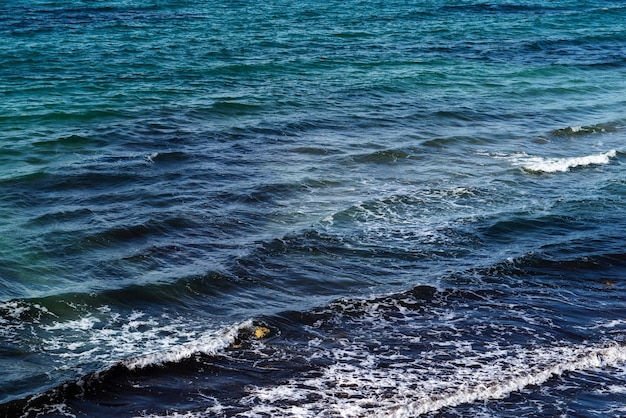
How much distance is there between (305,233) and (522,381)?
5838mm

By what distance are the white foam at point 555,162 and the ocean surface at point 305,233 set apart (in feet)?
0.31

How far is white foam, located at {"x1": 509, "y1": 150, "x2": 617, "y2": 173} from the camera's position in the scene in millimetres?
20484

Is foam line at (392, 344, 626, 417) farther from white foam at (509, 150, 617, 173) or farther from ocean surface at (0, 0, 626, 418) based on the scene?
white foam at (509, 150, 617, 173)

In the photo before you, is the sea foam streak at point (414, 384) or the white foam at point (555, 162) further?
the white foam at point (555, 162)

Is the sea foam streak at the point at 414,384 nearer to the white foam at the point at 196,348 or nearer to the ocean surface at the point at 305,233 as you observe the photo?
the ocean surface at the point at 305,233

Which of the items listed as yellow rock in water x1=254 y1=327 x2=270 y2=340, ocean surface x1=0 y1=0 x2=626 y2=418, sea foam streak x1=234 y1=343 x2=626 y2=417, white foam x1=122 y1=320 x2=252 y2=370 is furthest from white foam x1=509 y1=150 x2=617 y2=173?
white foam x1=122 y1=320 x2=252 y2=370

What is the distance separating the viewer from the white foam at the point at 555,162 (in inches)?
806

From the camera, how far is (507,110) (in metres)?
26.0

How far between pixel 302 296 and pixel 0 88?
15.3m

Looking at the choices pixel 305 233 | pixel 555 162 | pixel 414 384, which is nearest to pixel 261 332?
pixel 414 384

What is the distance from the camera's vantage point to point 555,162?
824 inches

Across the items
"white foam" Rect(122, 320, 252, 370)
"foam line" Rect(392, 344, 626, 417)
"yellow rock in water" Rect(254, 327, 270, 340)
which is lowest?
"foam line" Rect(392, 344, 626, 417)

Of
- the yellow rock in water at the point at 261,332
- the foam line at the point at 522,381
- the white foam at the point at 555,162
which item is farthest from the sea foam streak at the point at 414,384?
the white foam at the point at 555,162

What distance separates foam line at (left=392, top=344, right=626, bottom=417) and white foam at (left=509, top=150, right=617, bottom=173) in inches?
347
